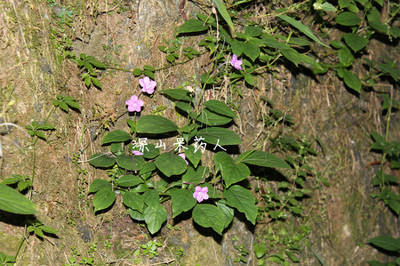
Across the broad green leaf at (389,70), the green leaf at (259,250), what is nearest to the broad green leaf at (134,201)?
the green leaf at (259,250)

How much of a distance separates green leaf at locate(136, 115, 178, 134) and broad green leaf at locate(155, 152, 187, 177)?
0.14 metres

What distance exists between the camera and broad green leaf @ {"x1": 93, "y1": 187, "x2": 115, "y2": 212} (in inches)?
75.3

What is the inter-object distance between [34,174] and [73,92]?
0.49 m

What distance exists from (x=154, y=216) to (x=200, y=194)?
276 millimetres

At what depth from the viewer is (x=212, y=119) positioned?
211 centimetres

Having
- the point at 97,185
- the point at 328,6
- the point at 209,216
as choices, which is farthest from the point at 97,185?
the point at 328,6

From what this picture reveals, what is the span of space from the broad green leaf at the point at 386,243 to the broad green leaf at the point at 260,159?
4.75 feet

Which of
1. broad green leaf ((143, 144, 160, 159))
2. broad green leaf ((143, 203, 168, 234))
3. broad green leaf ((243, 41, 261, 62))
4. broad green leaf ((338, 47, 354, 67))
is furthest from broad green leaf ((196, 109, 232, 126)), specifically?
broad green leaf ((338, 47, 354, 67))

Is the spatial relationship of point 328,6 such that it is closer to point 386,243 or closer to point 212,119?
point 212,119

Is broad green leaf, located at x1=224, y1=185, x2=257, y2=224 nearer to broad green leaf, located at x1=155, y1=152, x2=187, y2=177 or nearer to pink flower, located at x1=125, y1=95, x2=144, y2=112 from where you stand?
broad green leaf, located at x1=155, y1=152, x2=187, y2=177

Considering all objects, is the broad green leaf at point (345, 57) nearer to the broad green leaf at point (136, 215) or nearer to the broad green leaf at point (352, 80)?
the broad green leaf at point (352, 80)

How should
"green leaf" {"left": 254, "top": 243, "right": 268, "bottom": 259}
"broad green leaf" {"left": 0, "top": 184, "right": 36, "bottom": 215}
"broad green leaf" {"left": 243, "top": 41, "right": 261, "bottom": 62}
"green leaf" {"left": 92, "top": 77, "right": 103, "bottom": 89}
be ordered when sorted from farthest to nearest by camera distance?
1. "green leaf" {"left": 254, "top": 243, "right": 268, "bottom": 259}
2. "broad green leaf" {"left": 243, "top": 41, "right": 261, "bottom": 62}
3. "green leaf" {"left": 92, "top": 77, "right": 103, "bottom": 89}
4. "broad green leaf" {"left": 0, "top": 184, "right": 36, "bottom": 215}

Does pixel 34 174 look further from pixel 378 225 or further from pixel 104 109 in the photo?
pixel 378 225

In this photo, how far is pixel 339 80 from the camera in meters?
2.91
